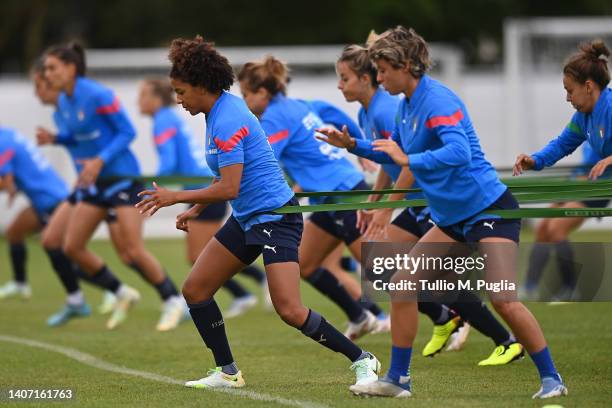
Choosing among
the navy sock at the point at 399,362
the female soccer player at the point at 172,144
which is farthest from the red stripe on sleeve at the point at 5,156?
the navy sock at the point at 399,362

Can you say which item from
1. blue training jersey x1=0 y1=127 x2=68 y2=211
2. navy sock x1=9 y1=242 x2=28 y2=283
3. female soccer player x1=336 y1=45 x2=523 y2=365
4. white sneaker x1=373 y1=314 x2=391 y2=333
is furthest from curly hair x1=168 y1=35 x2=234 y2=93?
navy sock x1=9 y1=242 x2=28 y2=283

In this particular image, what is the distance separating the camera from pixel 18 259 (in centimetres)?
1365

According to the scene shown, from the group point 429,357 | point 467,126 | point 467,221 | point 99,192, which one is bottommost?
point 429,357

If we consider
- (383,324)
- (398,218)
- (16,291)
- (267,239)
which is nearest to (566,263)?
(398,218)

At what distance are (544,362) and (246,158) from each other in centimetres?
206

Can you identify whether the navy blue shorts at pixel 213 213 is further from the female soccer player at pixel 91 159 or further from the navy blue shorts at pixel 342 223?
the navy blue shorts at pixel 342 223

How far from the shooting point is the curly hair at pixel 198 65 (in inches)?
269

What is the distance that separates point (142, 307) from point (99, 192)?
2415 millimetres

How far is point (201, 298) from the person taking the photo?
281 inches

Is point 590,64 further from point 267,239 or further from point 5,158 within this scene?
point 5,158

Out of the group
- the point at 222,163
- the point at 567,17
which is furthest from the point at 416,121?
the point at 567,17

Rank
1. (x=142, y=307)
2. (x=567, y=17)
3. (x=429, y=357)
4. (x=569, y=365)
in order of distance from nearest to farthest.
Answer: (x=569, y=365)
(x=429, y=357)
(x=142, y=307)
(x=567, y=17)

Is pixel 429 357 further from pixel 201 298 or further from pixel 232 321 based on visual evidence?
pixel 232 321

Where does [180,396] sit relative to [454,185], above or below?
below
